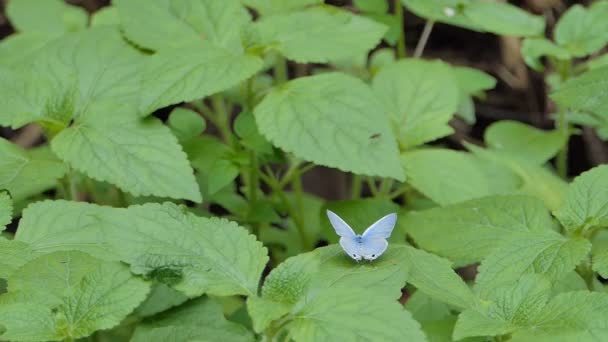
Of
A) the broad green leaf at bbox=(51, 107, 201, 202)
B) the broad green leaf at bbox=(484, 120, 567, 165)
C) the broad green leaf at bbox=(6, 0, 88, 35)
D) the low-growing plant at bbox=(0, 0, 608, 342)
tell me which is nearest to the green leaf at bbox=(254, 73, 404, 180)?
the low-growing plant at bbox=(0, 0, 608, 342)

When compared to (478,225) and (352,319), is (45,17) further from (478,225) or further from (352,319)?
(352,319)

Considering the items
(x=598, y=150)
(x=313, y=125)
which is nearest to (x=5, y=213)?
(x=313, y=125)

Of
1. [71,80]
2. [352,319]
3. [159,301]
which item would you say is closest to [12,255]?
[159,301]

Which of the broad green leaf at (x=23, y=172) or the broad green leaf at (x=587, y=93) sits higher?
the broad green leaf at (x=587, y=93)

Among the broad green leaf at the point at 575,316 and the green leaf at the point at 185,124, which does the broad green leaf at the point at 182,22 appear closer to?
the green leaf at the point at 185,124

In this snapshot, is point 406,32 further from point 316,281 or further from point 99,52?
point 316,281

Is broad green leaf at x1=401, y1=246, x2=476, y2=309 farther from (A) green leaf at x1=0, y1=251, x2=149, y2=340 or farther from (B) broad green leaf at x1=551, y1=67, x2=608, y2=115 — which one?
(B) broad green leaf at x1=551, y1=67, x2=608, y2=115

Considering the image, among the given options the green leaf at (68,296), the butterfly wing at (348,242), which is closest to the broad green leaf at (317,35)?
the butterfly wing at (348,242)
